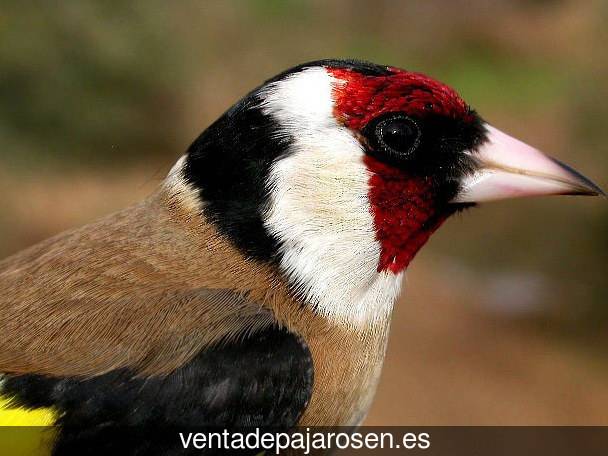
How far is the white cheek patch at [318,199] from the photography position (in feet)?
4.38

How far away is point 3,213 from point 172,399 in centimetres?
369

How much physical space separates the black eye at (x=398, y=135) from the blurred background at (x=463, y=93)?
1.31 m

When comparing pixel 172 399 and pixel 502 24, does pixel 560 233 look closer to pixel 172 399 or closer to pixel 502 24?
pixel 172 399

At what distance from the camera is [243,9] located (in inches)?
250

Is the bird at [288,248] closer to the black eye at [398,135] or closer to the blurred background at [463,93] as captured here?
the black eye at [398,135]

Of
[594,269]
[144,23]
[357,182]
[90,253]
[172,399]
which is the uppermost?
[144,23]

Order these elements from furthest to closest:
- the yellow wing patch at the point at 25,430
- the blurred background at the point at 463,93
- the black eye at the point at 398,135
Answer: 1. the blurred background at the point at 463,93
2. the black eye at the point at 398,135
3. the yellow wing patch at the point at 25,430

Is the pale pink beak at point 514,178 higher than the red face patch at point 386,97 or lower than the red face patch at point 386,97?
lower

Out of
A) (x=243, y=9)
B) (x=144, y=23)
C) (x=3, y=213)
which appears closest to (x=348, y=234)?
(x=3, y=213)

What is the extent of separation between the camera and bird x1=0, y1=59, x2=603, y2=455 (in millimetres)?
1249

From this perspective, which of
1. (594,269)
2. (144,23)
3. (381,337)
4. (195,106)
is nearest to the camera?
(381,337)

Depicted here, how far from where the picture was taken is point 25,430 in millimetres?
1197

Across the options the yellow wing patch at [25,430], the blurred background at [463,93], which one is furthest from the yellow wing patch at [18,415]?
the blurred background at [463,93]

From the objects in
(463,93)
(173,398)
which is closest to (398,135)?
(173,398)
